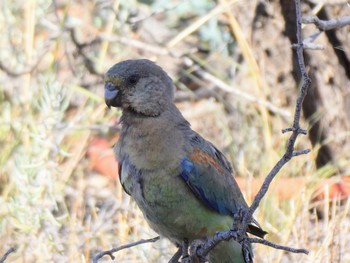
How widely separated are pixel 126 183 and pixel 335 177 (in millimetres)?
1987

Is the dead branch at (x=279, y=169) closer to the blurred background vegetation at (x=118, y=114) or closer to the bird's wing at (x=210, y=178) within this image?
the bird's wing at (x=210, y=178)

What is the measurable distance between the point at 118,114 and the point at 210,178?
2.18 metres

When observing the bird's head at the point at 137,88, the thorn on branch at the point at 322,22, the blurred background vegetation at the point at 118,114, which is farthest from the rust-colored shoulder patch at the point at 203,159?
the blurred background vegetation at the point at 118,114

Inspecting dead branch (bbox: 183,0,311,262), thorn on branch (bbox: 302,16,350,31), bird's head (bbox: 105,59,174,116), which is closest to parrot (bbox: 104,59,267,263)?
bird's head (bbox: 105,59,174,116)

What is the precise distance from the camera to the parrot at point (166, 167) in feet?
10.7

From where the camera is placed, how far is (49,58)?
5980mm

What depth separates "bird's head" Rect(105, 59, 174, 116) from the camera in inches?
133

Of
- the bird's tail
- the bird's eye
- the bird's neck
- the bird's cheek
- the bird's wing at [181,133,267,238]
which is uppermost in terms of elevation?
the bird's eye

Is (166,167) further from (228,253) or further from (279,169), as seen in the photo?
(279,169)

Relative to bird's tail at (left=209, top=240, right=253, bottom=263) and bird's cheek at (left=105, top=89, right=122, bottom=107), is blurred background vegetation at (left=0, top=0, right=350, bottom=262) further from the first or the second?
bird's cheek at (left=105, top=89, right=122, bottom=107)

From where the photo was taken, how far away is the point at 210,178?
343 cm

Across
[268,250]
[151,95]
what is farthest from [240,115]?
[151,95]

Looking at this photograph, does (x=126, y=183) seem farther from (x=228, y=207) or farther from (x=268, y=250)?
(x=268, y=250)

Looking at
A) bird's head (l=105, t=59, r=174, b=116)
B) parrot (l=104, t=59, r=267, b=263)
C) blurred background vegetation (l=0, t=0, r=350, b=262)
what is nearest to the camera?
parrot (l=104, t=59, r=267, b=263)
